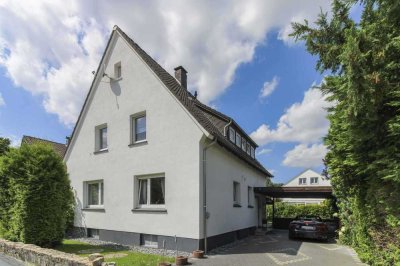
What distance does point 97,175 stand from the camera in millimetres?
15305

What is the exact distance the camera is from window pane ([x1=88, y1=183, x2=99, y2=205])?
15807mm

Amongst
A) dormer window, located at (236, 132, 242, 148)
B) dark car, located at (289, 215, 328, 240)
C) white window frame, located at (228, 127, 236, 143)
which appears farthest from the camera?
dormer window, located at (236, 132, 242, 148)

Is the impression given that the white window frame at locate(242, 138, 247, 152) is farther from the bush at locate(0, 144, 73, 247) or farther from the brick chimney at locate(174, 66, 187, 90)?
the bush at locate(0, 144, 73, 247)

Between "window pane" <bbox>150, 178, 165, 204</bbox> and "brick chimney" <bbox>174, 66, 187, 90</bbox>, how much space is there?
23.0 feet

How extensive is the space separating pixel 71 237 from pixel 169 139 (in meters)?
8.27

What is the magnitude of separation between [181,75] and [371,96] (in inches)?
529

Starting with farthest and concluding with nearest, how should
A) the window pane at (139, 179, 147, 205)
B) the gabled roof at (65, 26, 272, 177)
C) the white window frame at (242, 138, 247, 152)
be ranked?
1. the white window frame at (242, 138, 247, 152)
2. the window pane at (139, 179, 147, 205)
3. the gabled roof at (65, 26, 272, 177)

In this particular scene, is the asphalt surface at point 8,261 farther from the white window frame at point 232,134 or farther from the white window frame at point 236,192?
the white window frame at point 232,134

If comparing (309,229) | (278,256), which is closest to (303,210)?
(309,229)

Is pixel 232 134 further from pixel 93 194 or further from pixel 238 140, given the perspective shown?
pixel 93 194

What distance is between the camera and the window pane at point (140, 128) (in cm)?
1368

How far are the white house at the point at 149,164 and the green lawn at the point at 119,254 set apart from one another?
1071 mm

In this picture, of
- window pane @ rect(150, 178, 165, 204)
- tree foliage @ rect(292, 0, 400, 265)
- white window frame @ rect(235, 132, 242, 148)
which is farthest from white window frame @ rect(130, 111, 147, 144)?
tree foliage @ rect(292, 0, 400, 265)

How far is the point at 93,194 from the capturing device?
1609 cm
